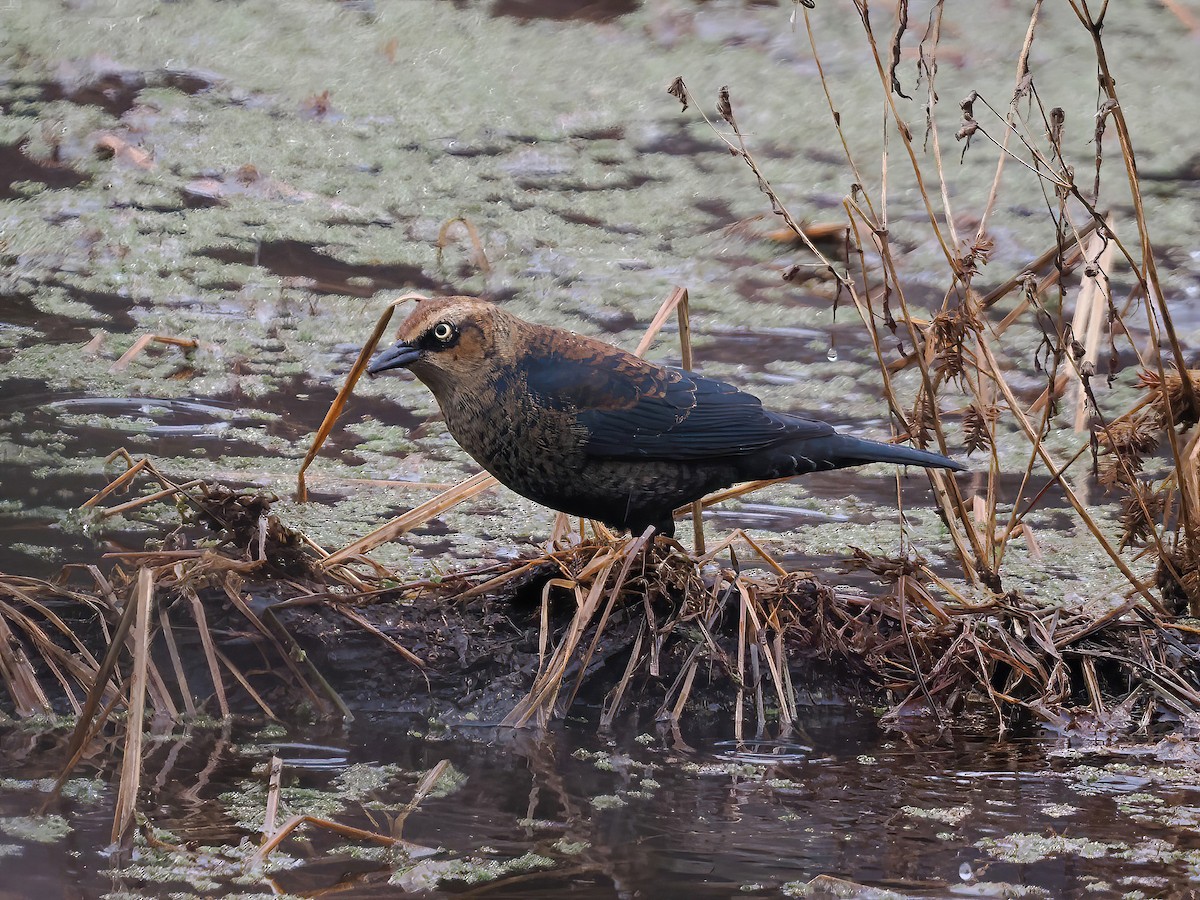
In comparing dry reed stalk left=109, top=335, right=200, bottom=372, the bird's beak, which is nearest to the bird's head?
the bird's beak

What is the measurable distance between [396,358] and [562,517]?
0.81 meters

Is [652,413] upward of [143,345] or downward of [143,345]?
downward

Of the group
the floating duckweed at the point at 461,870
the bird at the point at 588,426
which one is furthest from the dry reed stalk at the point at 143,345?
the floating duckweed at the point at 461,870

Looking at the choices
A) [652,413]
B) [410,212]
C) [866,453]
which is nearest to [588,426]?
[652,413]

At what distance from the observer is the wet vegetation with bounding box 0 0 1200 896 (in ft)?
9.25

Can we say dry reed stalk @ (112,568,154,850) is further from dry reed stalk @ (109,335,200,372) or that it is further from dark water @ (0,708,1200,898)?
dry reed stalk @ (109,335,200,372)

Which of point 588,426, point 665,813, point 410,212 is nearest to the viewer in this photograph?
point 665,813

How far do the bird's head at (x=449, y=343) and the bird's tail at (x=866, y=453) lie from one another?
35.2 inches

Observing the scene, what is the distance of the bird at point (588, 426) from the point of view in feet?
11.8

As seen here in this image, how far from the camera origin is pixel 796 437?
3.82 m

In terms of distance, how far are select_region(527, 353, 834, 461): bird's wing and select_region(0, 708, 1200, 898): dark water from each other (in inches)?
28.4

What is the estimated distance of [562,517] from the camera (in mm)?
4184

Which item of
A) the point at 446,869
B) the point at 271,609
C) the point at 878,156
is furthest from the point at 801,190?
the point at 446,869

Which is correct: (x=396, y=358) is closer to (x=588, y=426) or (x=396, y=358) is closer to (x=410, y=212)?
(x=588, y=426)
